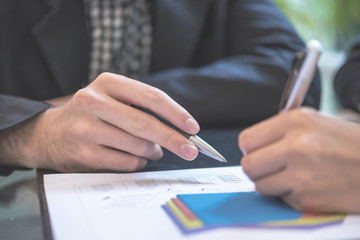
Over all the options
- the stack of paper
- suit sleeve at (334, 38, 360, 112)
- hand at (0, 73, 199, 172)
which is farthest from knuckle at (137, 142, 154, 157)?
suit sleeve at (334, 38, 360, 112)

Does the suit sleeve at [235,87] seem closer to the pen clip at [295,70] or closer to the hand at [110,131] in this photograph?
the hand at [110,131]

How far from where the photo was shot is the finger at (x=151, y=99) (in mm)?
544

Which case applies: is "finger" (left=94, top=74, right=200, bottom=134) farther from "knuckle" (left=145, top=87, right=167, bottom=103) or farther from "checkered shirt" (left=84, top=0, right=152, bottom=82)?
"checkered shirt" (left=84, top=0, right=152, bottom=82)

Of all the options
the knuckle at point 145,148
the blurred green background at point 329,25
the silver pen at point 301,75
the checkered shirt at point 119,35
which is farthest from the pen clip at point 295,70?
the blurred green background at point 329,25

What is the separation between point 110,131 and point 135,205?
0.15m

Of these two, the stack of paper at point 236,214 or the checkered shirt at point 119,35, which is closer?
the stack of paper at point 236,214

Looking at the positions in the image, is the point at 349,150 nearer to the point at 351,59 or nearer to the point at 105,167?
the point at 105,167

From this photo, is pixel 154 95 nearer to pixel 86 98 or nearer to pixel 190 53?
pixel 86 98

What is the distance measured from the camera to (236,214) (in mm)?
416

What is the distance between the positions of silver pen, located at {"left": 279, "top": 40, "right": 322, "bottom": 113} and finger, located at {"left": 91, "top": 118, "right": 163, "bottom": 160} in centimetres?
21

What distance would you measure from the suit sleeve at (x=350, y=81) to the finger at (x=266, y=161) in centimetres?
64

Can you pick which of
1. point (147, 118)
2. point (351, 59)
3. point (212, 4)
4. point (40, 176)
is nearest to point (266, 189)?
point (147, 118)

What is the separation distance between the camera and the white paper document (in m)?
0.38

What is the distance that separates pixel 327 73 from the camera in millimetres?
2320
